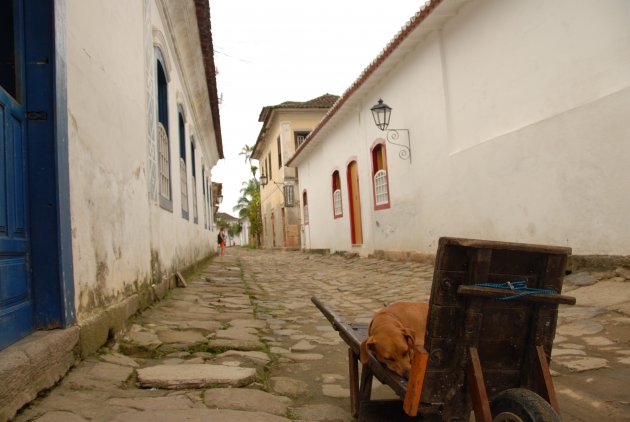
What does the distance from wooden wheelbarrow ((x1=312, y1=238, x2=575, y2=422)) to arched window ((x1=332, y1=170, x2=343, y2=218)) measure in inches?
542

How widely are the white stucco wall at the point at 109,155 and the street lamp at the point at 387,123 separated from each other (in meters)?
5.50

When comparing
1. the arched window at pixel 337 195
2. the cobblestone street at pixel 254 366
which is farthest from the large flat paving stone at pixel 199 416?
the arched window at pixel 337 195

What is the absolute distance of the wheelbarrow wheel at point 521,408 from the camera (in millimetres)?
1617

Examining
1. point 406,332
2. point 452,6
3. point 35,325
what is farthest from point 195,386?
point 452,6

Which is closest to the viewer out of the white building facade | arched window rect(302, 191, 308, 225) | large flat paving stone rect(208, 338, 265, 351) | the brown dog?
the brown dog

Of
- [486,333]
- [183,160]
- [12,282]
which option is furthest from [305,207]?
[486,333]

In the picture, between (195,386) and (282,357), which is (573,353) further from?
(195,386)

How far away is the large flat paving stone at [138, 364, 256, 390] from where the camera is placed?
2.81 m

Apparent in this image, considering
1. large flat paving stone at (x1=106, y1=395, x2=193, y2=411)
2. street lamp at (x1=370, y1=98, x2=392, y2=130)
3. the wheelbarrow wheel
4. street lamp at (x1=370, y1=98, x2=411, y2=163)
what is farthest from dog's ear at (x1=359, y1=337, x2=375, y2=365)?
street lamp at (x1=370, y1=98, x2=392, y2=130)

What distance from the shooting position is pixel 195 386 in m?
2.82

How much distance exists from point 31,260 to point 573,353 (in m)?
3.59

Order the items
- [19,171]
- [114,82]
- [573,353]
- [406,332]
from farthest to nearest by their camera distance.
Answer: [114,82] < [573,353] < [19,171] < [406,332]

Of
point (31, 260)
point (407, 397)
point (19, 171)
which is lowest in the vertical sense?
point (407, 397)

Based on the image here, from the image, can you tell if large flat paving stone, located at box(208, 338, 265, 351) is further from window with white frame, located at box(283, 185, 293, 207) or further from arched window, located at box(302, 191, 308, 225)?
window with white frame, located at box(283, 185, 293, 207)
